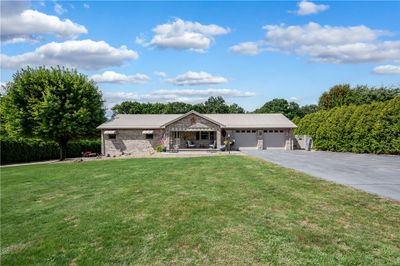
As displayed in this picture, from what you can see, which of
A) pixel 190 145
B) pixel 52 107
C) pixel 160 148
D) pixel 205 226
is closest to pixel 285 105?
pixel 190 145

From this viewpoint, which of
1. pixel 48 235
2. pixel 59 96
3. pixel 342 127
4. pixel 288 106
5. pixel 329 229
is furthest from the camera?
pixel 288 106

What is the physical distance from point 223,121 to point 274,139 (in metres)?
5.77

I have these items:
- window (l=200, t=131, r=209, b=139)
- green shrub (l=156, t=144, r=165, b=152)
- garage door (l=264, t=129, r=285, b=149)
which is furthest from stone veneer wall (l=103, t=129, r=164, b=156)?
garage door (l=264, t=129, r=285, b=149)

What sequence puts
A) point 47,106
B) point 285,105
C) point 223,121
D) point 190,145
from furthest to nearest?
point 285,105, point 223,121, point 190,145, point 47,106

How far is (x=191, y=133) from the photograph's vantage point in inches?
1332

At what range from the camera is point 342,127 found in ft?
88.6

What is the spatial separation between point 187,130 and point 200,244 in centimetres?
2597

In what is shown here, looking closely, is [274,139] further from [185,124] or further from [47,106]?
[47,106]

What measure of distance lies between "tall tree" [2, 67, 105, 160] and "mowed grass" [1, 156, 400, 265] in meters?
20.1

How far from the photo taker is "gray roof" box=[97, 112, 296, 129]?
3257 centimetres

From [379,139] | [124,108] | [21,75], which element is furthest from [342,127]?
[124,108]

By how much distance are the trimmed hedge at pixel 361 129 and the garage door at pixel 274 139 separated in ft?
10.3

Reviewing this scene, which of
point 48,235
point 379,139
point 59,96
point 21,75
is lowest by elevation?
point 48,235

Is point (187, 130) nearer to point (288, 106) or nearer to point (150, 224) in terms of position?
point (150, 224)
